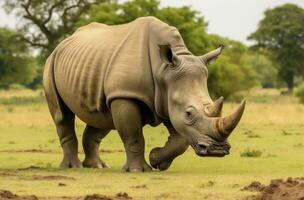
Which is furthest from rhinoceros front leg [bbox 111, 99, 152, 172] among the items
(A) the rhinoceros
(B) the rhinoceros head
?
(B) the rhinoceros head

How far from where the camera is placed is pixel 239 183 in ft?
36.0

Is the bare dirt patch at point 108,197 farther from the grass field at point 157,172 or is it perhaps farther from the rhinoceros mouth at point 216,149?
the rhinoceros mouth at point 216,149

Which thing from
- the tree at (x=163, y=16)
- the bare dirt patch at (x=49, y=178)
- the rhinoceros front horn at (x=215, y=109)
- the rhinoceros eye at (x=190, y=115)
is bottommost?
the tree at (x=163, y=16)

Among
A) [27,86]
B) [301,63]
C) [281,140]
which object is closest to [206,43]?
[281,140]

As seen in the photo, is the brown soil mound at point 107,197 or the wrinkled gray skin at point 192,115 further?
the wrinkled gray skin at point 192,115

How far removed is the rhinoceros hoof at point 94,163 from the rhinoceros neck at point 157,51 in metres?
2.16

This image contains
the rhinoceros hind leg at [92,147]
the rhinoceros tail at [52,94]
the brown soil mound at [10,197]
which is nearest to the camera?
the brown soil mound at [10,197]

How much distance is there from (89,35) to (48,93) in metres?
1.22

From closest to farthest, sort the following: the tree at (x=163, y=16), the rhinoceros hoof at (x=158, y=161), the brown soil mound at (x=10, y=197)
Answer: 1. the brown soil mound at (x=10, y=197)
2. the rhinoceros hoof at (x=158, y=161)
3. the tree at (x=163, y=16)

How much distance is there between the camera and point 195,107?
37.9 feet

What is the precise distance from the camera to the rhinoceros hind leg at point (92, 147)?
14562 millimetres

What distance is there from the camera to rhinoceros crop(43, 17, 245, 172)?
37.9ft

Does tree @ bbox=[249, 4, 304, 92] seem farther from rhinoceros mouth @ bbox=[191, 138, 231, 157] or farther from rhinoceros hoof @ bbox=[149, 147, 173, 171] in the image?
rhinoceros mouth @ bbox=[191, 138, 231, 157]

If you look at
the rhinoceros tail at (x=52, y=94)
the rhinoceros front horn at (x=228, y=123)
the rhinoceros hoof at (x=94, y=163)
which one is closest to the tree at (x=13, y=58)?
the rhinoceros tail at (x=52, y=94)
